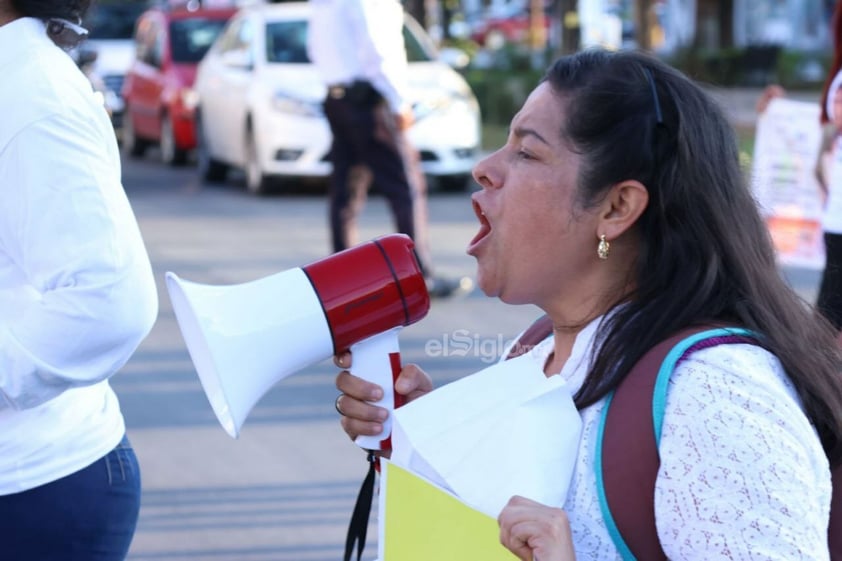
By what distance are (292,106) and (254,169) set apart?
1.03m

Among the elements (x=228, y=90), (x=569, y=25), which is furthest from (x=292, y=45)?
(x=569, y=25)

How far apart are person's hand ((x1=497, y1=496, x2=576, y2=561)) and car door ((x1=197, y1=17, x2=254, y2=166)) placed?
1165cm

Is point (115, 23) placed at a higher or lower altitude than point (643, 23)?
higher

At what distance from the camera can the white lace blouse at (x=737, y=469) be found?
166 cm

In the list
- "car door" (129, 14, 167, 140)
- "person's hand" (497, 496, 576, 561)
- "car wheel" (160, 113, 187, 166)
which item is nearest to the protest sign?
"person's hand" (497, 496, 576, 561)

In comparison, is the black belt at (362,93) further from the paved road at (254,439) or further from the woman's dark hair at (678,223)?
the woman's dark hair at (678,223)

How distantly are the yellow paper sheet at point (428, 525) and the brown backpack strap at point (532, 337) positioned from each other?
46cm

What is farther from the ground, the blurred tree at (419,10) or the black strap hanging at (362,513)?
the black strap hanging at (362,513)

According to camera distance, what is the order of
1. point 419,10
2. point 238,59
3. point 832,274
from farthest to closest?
1. point 419,10
2. point 238,59
3. point 832,274

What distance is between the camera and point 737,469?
167 cm

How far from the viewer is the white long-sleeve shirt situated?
6.88ft

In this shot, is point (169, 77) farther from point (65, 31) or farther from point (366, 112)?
point (65, 31)

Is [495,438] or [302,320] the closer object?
[495,438]

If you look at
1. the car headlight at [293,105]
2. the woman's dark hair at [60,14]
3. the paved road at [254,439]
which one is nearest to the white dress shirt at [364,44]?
the paved road at [254,439]
